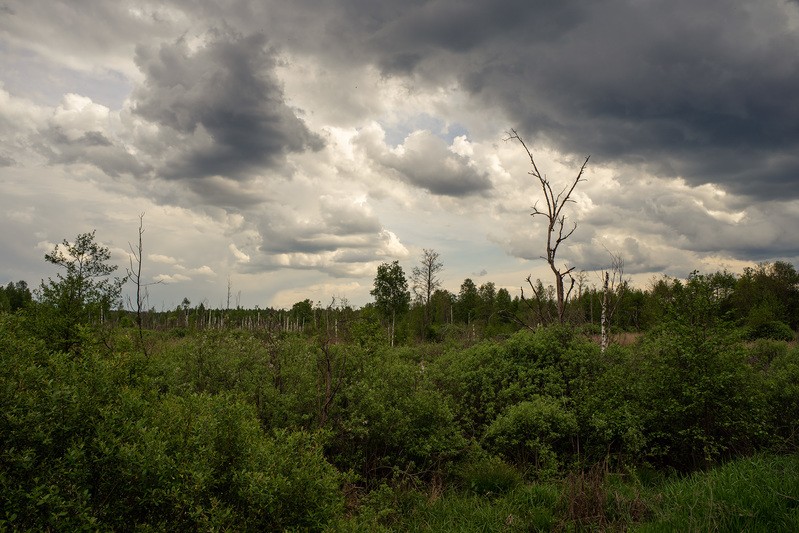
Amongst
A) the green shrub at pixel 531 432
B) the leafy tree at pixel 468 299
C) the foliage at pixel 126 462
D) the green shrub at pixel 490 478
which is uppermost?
the leafy tree at pixel 468 299

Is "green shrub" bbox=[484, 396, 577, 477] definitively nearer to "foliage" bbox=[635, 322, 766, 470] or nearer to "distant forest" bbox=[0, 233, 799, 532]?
"distant forest" bbox=[0, 233, 799, 532]

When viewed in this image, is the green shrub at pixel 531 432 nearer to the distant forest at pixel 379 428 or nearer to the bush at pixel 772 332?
the distant forest at pixel 379 428

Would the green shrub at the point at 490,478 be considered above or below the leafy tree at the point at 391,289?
below

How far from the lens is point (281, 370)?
36.8ft

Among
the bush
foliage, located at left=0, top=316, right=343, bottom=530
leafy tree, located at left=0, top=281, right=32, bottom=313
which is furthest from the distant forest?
leafy tree, located at left=0, top=281, right=32, bottom=313

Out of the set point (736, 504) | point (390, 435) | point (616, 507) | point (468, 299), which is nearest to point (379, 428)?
point (390, 435)

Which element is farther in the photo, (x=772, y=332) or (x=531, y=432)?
(x=772, y=332)

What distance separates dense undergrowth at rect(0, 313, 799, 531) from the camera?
14.8 ft

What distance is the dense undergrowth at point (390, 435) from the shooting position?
177 inches

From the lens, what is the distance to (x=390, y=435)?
1024 cm

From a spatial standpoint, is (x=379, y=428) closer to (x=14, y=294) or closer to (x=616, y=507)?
(x=616, y=507)

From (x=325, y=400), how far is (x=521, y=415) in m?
4.30

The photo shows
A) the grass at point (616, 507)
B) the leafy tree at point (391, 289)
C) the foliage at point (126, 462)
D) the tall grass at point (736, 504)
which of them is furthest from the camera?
the leafy tree at point (391, 289)

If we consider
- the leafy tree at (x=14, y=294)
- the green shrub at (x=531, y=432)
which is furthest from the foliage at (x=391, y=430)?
the leafy tree at (x=14, y=294)
